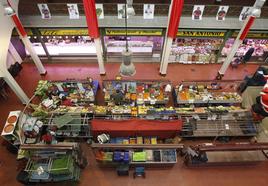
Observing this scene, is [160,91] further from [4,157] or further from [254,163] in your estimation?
[4,157]

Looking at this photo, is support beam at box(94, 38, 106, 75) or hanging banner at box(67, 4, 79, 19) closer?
support beam at box(94, 38, 106, 75)

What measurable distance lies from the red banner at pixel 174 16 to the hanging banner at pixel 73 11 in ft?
15.2

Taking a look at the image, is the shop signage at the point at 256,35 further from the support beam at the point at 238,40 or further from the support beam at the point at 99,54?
the support beam at the point at 99,54

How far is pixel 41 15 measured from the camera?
10.7 m

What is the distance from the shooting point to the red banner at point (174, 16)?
8.52 meters

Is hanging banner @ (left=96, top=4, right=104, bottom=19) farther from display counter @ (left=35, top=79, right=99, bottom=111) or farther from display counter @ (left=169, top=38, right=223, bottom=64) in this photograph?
display counter @ (left=169, top=38, right=223, bottom=64)

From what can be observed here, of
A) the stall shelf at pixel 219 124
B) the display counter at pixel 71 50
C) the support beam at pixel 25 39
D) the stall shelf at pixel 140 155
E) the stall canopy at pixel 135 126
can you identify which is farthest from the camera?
the display counter at pixel 71 50

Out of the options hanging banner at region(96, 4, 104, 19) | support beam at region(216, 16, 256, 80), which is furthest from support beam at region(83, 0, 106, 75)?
support beam at region(216, 16, 256, 80)

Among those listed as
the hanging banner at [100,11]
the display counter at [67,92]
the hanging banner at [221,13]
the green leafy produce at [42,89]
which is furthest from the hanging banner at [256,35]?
the green leafy produce at [42,89]

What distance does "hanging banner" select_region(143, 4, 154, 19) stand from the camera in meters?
10.3

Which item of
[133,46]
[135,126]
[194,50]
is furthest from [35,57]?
[194,50]

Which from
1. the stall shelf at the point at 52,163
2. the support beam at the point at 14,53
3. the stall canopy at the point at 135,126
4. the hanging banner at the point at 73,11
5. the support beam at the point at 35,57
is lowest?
the stall shelf at the point at 52,163

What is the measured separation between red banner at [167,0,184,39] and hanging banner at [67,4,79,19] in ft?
15.2

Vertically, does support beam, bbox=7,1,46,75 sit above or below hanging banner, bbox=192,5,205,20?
below
